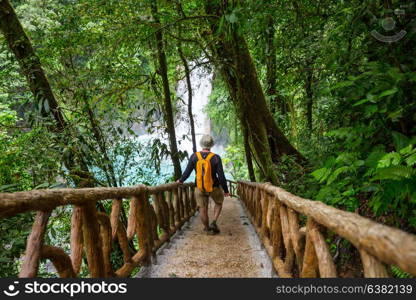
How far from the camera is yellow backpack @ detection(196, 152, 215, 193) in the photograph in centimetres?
549

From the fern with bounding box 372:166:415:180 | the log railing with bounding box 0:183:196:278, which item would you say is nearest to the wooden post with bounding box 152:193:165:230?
the log railing with bounding box 0:183:196:278

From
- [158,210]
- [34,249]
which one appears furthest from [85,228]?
[158,210]

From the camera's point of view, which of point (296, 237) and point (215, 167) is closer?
point (296, 237)

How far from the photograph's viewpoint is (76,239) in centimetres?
233

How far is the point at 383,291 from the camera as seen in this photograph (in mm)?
1575

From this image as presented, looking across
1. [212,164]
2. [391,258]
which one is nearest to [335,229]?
[391,258]

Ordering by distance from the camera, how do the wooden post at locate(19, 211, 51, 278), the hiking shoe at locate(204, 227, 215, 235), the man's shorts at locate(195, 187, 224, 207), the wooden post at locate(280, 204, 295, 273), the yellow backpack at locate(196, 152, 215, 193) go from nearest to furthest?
the wooden post at locate(19, 211, 51, 278) < the wooden post at locate(280, 204, 295, 273) < the yellow backpack at locate(196, 152, 215, 193) < the man's shorts at locate(195, 187, 224, 207) < the hiking shoe at locate(204, 227, 215, 235)

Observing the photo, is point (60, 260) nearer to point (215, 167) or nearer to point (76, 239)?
point (76, 239)

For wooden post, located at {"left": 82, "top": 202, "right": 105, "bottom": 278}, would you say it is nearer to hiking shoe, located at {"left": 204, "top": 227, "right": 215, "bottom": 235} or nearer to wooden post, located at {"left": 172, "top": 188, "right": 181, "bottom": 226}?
hiking shoe, located at {"left": 204, "top": 227, "right": 215, "bottom": 235}

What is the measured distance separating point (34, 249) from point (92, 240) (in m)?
0.64

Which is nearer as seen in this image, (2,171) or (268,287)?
(268,287)

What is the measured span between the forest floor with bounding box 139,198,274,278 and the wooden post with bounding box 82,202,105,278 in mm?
→ 1211

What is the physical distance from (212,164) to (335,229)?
397cm

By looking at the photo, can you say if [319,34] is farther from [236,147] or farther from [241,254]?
[236,147]
